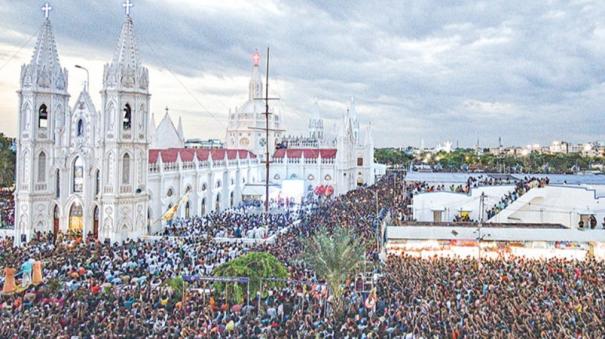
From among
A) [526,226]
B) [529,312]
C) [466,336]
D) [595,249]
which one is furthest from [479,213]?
[466,336]

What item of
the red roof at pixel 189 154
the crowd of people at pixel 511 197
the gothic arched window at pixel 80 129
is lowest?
the crowd of people at pixel 511 197

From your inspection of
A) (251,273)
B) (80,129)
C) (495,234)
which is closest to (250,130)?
(80,129)

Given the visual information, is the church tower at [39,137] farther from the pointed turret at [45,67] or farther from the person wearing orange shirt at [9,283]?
the person wearing orange shirt at [9,283]

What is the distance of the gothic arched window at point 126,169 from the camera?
3559 centimetres

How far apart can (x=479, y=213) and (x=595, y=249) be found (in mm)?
10597

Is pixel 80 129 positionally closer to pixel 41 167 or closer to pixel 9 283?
pixel 41 167

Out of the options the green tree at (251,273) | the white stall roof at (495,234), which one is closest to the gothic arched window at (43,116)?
the green tree at (251,273)

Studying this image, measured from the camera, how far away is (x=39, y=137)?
36344 mm

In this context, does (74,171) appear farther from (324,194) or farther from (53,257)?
Answer: (324,194)

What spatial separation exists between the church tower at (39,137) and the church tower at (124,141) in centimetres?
450

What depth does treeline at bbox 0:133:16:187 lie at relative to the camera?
6469 cm

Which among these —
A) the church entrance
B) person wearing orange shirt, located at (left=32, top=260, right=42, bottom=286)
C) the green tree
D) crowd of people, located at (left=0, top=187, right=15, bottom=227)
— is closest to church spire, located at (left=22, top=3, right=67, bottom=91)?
the church entrance

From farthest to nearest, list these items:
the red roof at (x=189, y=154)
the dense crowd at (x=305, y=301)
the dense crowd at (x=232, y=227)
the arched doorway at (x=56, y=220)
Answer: the red roof at (x=189, y=154) < the arched doorway at (x=56, y=220) < the dense crowd at (x=232, y=227) < the dense crowd at (x=305, y=301)

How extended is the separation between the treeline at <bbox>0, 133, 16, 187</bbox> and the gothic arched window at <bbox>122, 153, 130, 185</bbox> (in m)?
38.3
